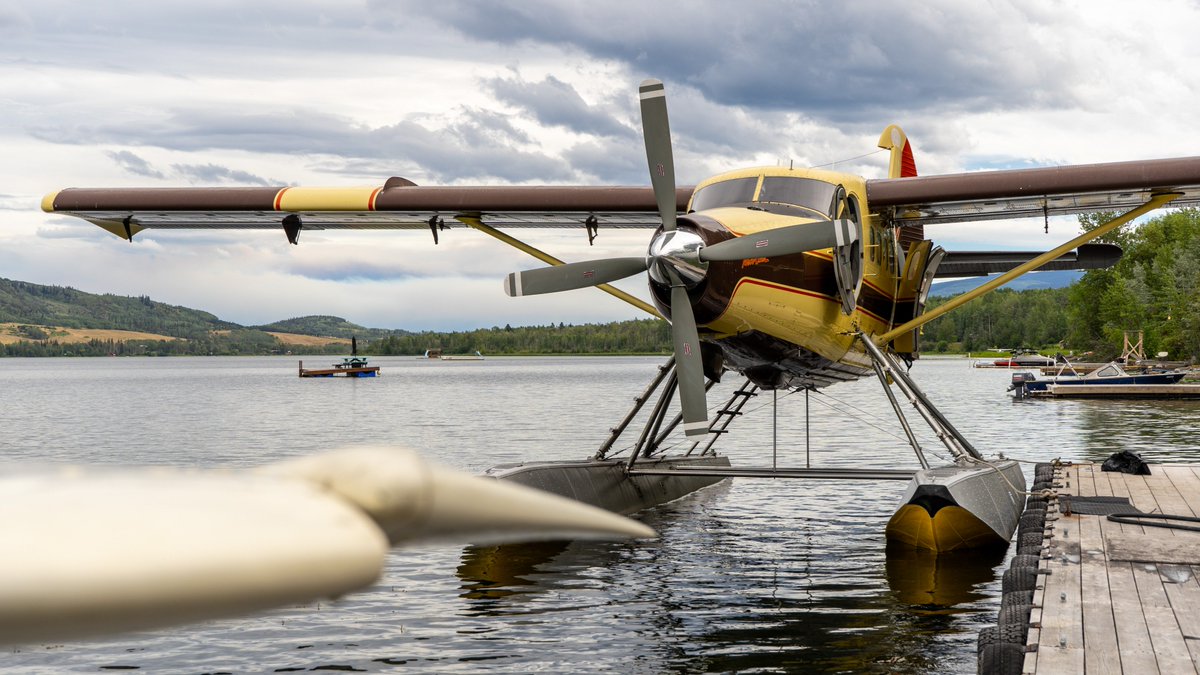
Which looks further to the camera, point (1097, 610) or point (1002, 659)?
point (1097, 610)

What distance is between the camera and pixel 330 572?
87 centimetres

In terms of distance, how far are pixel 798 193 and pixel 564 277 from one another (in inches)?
93.6

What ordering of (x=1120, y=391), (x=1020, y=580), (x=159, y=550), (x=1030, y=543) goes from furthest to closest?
(x=1120, y=391) → (x=1030, y=543) → (x=1020, y=580) → (x=159, y=550)

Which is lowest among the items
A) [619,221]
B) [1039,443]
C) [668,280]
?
[1039,443]

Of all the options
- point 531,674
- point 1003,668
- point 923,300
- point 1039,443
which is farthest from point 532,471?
point 1039,443

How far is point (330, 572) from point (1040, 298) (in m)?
156

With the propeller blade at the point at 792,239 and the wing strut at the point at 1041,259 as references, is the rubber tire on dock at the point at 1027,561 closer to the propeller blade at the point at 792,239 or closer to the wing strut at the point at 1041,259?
the propeller blade at the point at 792,239

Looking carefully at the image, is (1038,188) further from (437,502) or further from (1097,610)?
(437,502)

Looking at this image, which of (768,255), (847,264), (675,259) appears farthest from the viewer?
(847,264)

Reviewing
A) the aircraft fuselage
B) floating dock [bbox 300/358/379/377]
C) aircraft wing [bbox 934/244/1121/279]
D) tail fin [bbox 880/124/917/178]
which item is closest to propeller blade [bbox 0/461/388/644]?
the aircraft fuselage

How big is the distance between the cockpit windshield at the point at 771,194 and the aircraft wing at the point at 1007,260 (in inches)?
154

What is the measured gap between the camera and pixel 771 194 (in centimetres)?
993

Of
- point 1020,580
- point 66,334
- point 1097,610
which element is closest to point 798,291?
point 1020,580

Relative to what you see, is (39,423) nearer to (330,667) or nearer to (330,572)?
(330,667)
